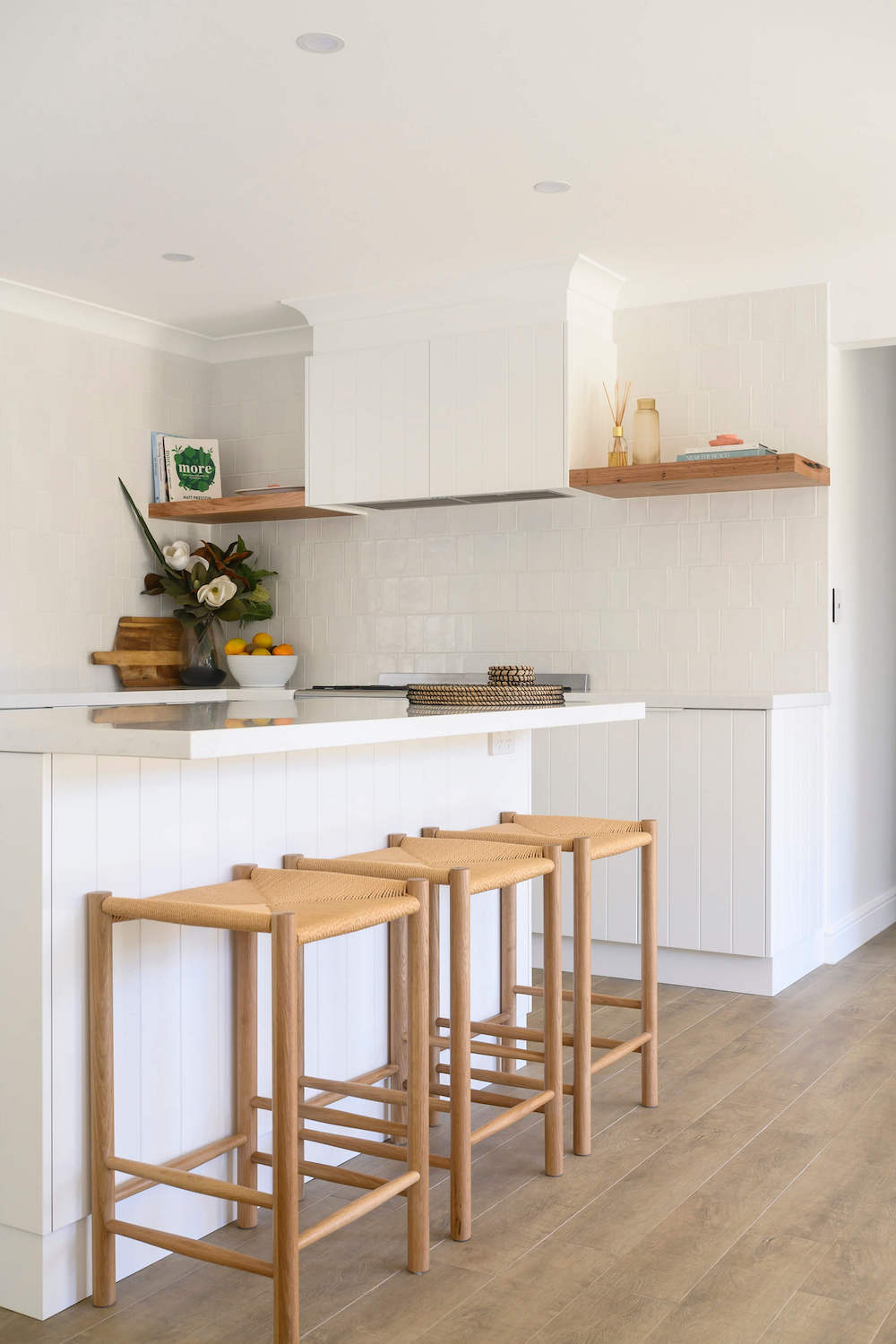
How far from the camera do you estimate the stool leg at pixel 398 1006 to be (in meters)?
2.75

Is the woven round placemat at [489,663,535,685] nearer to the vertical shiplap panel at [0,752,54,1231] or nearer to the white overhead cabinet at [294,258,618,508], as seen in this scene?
the vertical shiplap panel at [0,752,54,1231]

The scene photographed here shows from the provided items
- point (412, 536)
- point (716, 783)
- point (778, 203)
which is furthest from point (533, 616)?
point (778, 203)

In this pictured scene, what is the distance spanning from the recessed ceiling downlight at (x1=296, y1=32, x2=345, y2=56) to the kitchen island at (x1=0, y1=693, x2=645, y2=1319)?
→ 57.5 inches

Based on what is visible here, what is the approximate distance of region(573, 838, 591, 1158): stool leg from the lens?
2.63m

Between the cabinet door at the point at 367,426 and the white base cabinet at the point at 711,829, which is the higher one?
the cabinet door at the point at 367,426

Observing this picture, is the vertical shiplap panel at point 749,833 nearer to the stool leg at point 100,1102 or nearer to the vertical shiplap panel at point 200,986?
the vertical shiplap panel at point 200,986

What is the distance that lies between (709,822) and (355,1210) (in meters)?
2.39

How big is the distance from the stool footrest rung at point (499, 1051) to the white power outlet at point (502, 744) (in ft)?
2.43

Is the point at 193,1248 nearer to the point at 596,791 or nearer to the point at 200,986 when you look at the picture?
the point at 200,986

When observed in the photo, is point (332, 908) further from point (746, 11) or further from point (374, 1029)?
point (746, 11)

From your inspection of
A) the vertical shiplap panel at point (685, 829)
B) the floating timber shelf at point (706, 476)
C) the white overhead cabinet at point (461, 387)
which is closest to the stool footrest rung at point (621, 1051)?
the vertical shiplap panel at point (685, 829)

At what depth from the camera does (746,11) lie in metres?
2.74

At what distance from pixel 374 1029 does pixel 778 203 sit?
8.83 feet

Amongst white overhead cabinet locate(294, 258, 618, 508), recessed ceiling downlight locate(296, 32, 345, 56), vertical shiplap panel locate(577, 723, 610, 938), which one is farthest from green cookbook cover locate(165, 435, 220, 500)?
recessed ceiling downlight locate(296, 32, 345, 56)
